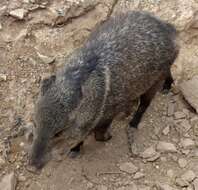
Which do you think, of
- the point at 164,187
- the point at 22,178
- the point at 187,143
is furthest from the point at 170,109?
the point at 22,178

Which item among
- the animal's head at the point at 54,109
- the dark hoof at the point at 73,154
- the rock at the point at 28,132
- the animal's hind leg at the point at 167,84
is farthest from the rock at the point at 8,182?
the animal's hind leg at the point at 167,84

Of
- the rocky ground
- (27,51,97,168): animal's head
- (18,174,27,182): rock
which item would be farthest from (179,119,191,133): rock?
(18,174,27,182): rock

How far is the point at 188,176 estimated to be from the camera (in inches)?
155

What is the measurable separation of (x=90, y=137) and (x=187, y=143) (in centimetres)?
73

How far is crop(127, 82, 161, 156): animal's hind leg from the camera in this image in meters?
4.17

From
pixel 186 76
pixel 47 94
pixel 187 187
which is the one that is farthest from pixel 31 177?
pixel 186 76

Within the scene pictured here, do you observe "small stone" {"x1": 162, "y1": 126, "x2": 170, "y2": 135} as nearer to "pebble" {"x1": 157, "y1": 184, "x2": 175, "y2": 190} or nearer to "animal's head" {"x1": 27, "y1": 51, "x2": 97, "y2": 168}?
"pebble" {"x1": 157, "y1": 184, "x2": 175, "y2": 190}

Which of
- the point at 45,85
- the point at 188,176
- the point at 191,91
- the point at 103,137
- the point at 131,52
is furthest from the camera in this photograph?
the point at 191,91

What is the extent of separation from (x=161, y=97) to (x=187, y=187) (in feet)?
2.82

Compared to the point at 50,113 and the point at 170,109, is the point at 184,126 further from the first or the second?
the point at 50,113

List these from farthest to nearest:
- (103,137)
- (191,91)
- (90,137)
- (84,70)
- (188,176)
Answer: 1. (191,91)
2. (90,137)
3. (103,137)
4. (188,176)
5. (84,70)

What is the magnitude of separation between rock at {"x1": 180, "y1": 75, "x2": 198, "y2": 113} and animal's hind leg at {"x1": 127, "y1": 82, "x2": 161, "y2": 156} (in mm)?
345

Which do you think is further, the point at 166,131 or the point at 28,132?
the point at 166,131

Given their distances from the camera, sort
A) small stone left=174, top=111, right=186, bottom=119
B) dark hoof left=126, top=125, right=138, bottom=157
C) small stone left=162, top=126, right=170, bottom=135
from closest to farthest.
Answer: dark hoof left=126, top=125, right=138, bottom=157 < small stone left=162, top=126, right=170, bottom=135 < small stone left=174, top=111, right=186, bottom=119
